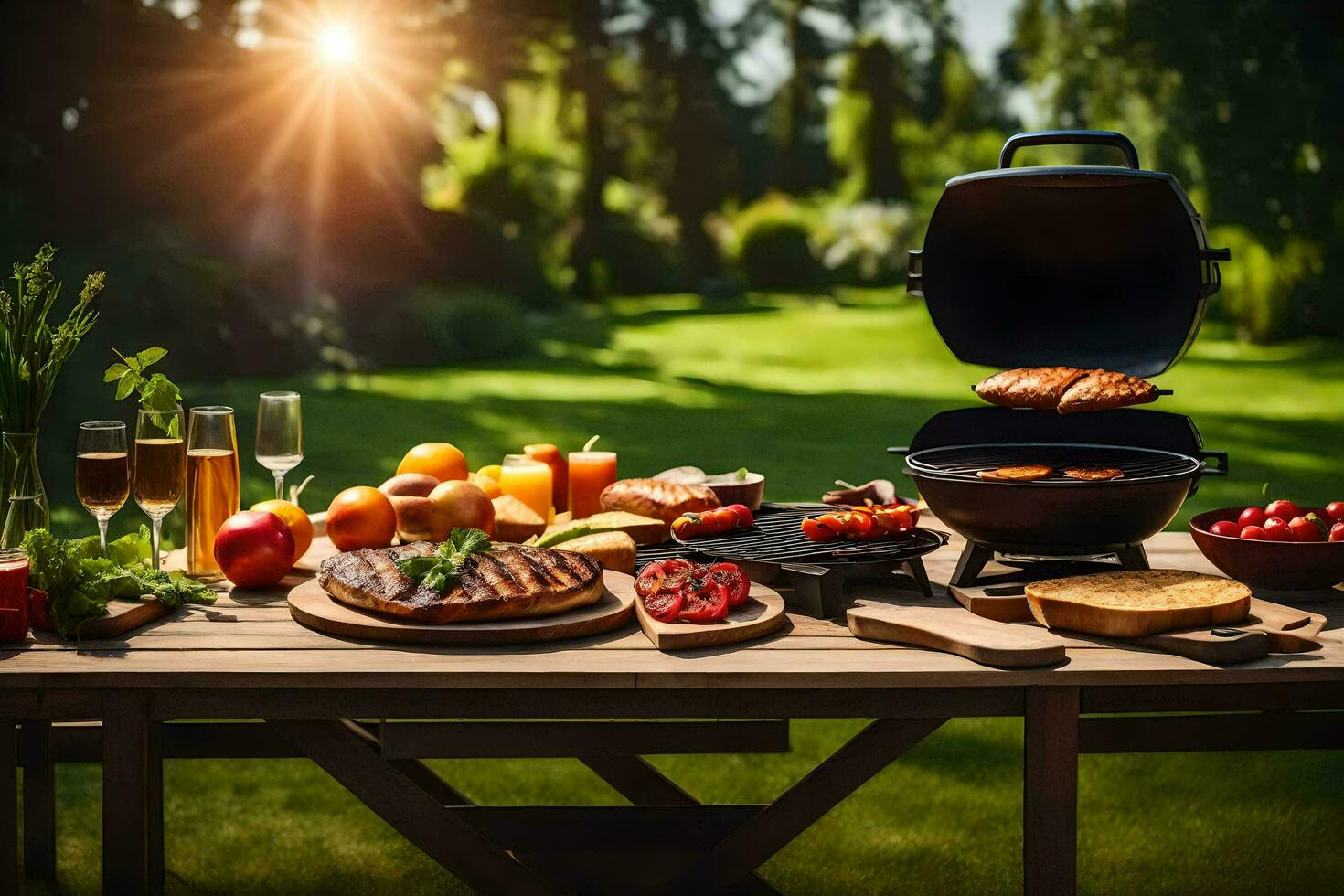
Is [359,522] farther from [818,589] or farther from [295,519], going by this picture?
[818,589]

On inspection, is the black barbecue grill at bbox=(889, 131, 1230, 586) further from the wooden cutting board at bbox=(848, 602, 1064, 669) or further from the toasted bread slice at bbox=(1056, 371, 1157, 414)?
the wooden cutting board at bbox=(848, 602, 1064, 669)

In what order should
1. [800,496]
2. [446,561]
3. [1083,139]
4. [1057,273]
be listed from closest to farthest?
[446,561] → [1083,139] → [1057,273] → [800,496]

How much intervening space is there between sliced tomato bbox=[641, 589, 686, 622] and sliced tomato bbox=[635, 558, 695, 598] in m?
0.01

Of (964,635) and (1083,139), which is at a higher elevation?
(1083,139)

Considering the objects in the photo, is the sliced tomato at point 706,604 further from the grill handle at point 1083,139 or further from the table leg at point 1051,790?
the grill handle at point 1083,139

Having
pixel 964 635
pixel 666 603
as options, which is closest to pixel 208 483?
pixel 666 603

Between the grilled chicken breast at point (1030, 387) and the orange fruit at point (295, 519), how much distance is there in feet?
5.16

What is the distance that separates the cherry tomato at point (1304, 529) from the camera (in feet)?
9.39

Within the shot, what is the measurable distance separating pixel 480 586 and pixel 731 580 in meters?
→ 0.49

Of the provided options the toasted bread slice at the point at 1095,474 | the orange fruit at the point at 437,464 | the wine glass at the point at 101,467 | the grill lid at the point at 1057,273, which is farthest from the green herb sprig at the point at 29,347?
the toasted bread slice at the point at 1095,474

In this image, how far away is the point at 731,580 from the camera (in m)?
2.70

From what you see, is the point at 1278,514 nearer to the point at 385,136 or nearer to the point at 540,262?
the point at 385,136

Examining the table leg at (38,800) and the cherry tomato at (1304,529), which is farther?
the table leg at (38,800)

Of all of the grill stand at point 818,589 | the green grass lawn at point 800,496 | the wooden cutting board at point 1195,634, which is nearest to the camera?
the wooden cutting board at point 1195,634
